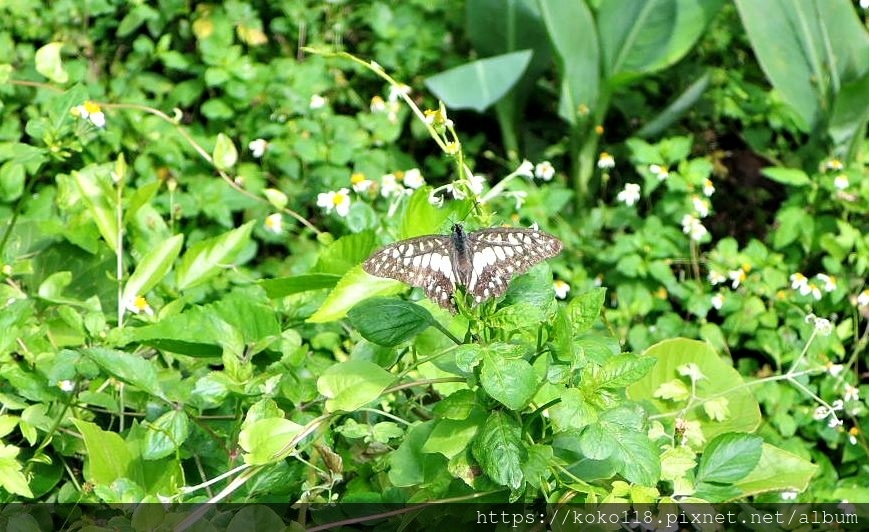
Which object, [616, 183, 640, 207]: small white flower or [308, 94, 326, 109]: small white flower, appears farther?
[308, 94, 326, 109]: small white flower

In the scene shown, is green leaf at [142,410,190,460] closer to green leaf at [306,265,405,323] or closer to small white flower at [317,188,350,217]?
green leaf at [306,265,405,323]

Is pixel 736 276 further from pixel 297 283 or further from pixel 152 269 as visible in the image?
pixel 152 269

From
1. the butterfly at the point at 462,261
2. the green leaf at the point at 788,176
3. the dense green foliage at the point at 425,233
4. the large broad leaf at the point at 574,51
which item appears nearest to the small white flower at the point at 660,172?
the dense green foliage at the point at 425,233

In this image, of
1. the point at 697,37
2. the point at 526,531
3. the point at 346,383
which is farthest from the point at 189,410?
the point at 697,37

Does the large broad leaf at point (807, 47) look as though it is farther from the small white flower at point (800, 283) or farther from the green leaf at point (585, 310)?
the green leaf at point (585, 310)

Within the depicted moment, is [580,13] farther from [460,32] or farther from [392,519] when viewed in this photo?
[392,519]

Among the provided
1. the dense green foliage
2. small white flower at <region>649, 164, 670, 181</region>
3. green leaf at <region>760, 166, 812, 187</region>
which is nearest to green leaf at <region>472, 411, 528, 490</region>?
the dense green foliage
